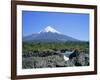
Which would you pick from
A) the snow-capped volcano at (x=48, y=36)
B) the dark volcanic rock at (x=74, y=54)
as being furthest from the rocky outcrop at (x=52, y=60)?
the snow-capped volcano at (x=48, y=36)

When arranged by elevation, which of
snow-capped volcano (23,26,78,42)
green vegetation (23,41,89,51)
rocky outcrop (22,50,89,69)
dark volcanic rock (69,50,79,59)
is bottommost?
rocky outcrop (22,50,89,69)

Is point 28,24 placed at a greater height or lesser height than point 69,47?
greater

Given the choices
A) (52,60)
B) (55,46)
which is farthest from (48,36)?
(52,60)

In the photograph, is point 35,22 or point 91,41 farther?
point 91,41

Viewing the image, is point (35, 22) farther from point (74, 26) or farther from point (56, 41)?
point (74, 26)

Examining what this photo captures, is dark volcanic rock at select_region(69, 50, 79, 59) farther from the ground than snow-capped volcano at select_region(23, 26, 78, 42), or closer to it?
closer to it

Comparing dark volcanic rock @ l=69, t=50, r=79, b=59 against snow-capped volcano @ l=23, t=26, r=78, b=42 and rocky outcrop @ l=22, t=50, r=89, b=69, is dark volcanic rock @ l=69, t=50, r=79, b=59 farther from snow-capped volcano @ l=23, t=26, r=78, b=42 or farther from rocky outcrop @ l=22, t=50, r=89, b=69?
snow-capped volcano @ l=23, t=26, r=78, b=42

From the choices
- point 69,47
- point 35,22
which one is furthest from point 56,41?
point 35,22

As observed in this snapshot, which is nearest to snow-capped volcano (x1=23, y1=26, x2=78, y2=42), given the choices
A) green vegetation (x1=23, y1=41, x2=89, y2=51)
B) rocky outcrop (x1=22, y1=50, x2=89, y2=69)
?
green vegetation (x1=23, y1=41, x2=89, y2=51)

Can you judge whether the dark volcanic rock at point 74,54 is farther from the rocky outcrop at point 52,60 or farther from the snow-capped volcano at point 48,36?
the snow-capped volcano at point 48,36

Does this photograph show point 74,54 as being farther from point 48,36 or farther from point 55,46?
point 48,36

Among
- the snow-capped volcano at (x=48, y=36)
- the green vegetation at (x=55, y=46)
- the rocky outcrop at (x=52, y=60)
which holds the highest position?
the snow-capped volcano at (x=48, y=36)
